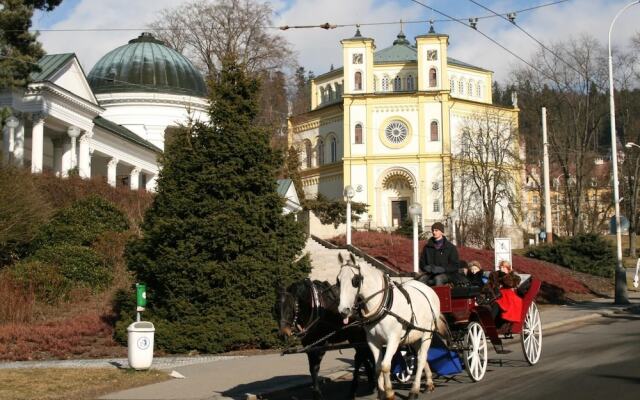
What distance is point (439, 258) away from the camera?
43.3ft

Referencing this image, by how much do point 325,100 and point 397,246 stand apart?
54498 mm

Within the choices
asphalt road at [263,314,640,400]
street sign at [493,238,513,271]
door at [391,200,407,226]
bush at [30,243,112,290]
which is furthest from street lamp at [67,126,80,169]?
door at [391,200,407,226]

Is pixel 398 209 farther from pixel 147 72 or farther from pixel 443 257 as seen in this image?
pixel 443 257

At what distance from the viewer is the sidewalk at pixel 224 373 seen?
12.0 m

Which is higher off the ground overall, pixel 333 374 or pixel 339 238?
pixel 339 238

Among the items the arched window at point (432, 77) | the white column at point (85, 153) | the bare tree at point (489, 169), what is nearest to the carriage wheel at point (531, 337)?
the white column at point (85, 153)

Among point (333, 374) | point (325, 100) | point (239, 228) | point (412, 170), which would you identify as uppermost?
point (325, 100)

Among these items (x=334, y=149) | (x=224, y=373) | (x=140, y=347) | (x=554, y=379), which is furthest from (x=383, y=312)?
(x=334, y=149)

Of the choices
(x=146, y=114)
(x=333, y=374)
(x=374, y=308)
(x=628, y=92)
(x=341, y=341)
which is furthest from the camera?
(x=628, y=92)

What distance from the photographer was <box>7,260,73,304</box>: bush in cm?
2328

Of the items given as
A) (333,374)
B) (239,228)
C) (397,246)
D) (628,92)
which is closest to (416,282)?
(333,374)

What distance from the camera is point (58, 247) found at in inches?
1028

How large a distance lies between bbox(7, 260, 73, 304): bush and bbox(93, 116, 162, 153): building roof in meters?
21.9

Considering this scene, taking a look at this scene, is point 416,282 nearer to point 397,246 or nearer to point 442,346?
point 442,346
